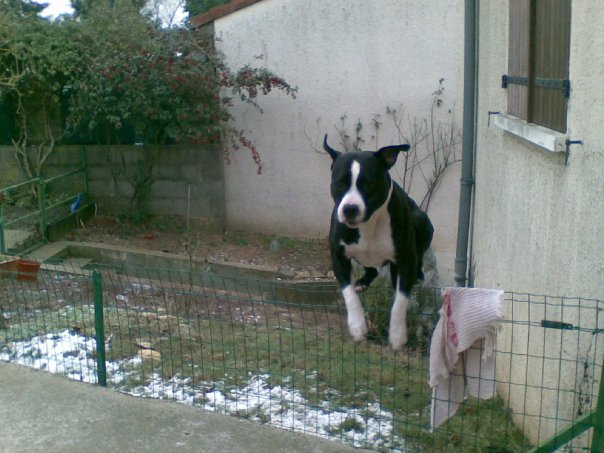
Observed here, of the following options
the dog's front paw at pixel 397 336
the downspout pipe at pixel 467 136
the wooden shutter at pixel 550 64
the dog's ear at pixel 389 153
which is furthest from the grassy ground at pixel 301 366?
→ the wooden shutter at pixel 550 64

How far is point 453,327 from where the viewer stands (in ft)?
12.0

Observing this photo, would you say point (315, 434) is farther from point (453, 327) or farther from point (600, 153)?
point (600, 153)

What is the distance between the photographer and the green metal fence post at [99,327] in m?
4.89

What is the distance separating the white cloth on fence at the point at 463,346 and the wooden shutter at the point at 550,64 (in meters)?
1.04

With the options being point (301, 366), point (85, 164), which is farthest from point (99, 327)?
point (85, 164)

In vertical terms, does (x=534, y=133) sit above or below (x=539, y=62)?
below

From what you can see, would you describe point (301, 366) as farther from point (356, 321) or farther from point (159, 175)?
point (159, 175)

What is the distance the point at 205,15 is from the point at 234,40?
1.94 ft

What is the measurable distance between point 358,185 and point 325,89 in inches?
253

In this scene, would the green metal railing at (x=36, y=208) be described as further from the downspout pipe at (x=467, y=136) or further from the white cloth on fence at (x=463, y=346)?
the white cloth on fence at (x=463, y=346)

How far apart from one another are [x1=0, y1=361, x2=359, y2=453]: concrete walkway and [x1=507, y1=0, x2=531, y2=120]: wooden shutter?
2.43 meters

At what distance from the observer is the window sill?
147 inches

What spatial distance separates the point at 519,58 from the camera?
16.4 feet

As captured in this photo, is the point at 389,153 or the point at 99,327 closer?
the point at 389,153
